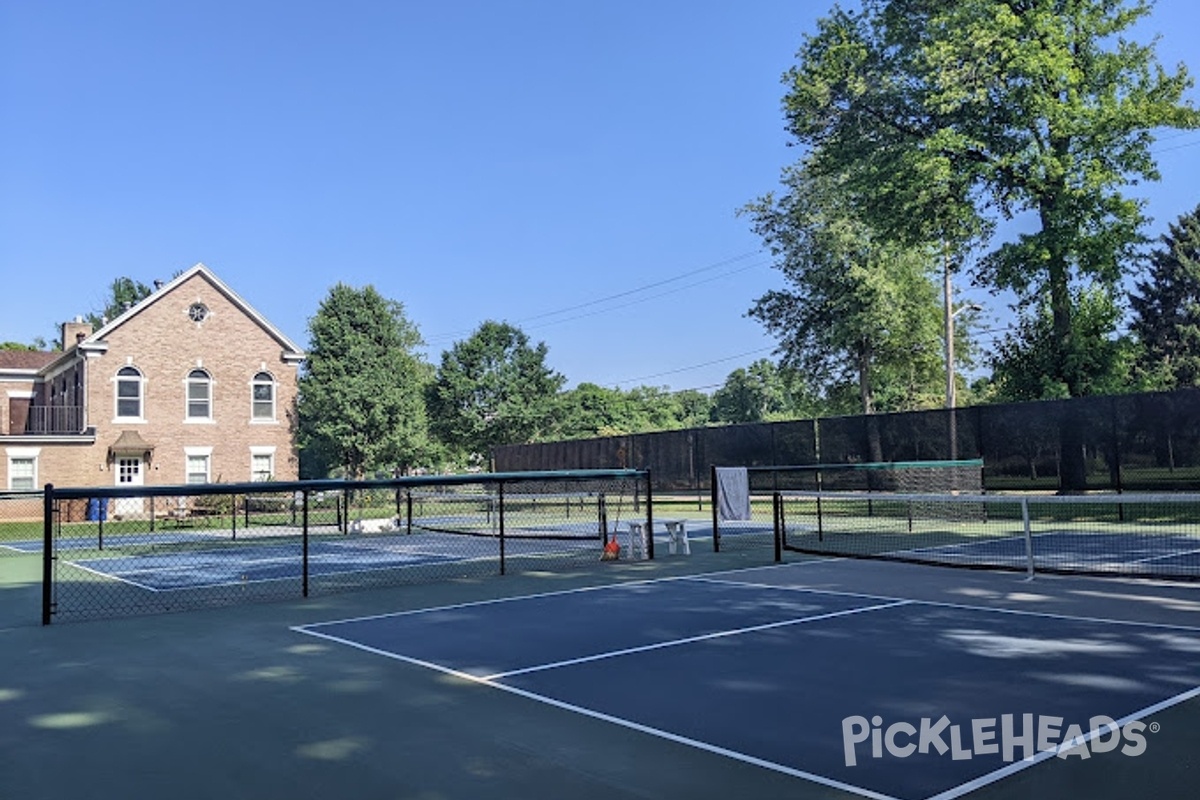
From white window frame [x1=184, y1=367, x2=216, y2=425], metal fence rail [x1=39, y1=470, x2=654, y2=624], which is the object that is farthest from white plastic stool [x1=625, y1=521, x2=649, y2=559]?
white window frame [x1=184, y1=367, x2=216, y2=425]

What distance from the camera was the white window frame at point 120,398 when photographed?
37.7 metres

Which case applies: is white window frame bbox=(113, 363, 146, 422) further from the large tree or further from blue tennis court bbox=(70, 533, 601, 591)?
the large tree

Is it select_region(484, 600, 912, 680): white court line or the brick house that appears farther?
the brick house

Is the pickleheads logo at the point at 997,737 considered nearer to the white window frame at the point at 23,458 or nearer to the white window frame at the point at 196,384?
the white window frame at the point at 23,458

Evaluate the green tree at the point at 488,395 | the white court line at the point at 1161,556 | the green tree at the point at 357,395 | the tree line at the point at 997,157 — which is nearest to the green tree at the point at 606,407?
the green tree at the point at 488,395

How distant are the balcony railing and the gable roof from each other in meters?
2.95

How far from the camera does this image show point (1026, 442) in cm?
2295

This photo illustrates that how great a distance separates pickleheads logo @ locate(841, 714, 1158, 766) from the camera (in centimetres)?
475

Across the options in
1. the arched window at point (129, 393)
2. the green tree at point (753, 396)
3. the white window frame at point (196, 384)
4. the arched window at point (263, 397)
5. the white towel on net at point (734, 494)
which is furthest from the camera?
the green tree at point (753, 396)

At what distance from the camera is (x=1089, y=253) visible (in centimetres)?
2569

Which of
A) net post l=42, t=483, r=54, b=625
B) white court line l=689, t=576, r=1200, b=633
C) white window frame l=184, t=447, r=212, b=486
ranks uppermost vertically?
white window frame l=184, t=447, r=212, b=486

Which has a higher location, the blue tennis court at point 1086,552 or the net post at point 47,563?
the net post at point 47,563

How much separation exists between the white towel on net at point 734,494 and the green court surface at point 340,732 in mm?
7798

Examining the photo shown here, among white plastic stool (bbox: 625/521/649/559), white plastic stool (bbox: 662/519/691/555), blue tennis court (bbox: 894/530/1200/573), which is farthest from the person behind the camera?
white plastic stool (bbox: 662/519/691/555)
